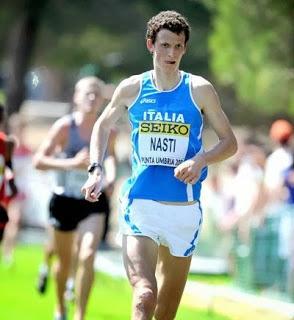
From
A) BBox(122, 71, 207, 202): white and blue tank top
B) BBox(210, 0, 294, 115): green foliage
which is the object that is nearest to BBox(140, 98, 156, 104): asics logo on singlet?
BBox(122, 71, 207, 202): white and blue tank top

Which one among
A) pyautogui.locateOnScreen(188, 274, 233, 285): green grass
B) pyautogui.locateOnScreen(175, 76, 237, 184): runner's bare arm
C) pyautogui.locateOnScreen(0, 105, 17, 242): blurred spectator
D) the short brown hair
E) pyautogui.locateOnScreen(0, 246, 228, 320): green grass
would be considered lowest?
pyautogui.locateOnScreen(0, 246, 228, 320): green grass

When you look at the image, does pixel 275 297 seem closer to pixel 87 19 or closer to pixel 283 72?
pixel 283 72

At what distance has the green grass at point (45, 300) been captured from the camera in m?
14.0

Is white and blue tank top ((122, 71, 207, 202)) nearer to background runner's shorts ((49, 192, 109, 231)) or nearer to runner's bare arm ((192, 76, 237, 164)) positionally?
runner's bare arm ((192, 76, 237, 164))

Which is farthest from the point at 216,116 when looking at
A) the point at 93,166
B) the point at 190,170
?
the point at 93,166

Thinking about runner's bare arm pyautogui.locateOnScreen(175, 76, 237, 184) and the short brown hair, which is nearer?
runner's bare arm pyautogui.locateOnScreen(175, 76, 237, 184)

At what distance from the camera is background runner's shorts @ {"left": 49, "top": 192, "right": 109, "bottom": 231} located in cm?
1238

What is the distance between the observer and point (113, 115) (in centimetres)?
909

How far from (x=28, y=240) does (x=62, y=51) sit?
11763 millimetres

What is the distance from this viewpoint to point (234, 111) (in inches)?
1247

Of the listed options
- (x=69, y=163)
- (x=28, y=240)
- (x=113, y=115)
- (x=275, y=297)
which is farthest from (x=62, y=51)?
(x=113, y=115)

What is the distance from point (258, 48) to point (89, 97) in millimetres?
7148

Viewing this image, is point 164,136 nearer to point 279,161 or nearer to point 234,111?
point 279,161

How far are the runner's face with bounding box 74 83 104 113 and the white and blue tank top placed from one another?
3.46 m
